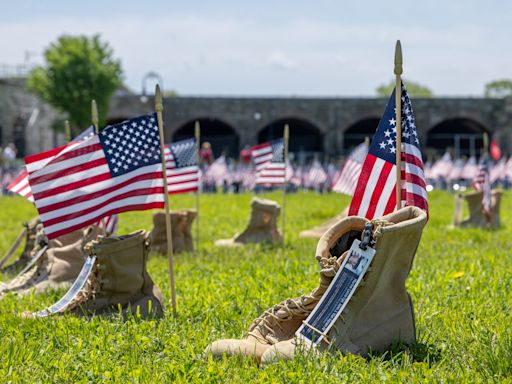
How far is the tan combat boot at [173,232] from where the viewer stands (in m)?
9.60

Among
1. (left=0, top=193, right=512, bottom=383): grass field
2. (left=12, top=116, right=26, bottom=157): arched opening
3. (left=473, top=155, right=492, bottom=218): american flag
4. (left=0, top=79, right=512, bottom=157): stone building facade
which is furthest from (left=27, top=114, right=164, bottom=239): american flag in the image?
(left=12, top=116, right=26, bottom=157): arched opening

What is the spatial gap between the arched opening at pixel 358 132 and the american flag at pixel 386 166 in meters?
46.1

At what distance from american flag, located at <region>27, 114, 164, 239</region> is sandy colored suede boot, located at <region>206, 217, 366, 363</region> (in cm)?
176

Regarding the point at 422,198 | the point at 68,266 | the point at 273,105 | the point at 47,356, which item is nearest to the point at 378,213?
the point at 422,198

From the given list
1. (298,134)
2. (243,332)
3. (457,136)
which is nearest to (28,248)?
(243,332)

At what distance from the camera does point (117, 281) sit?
17.8 feet

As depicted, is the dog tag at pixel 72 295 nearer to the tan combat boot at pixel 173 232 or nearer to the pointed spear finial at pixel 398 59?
the pointed spear finial at pixel 398 59

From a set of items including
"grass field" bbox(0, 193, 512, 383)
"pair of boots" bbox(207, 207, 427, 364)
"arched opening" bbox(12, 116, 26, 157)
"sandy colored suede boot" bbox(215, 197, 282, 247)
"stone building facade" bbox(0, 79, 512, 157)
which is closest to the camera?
"grass field" bbox(0, 193, 512, 383)

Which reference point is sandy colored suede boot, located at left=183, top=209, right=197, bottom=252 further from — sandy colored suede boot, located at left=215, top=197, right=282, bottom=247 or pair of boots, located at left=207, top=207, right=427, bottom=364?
pair of boots, located at left=207, top=207, right=427, bottom=364

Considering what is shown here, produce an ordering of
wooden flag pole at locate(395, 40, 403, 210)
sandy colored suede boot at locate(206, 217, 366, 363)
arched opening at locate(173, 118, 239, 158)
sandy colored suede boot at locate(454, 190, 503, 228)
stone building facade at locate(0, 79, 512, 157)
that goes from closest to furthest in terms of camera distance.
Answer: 1. sandy colored suede boot at locate(206, 217, 366, 363)
2. wooden flag pole at locate(395, 40, 403, 210)
3. sandy colored suede boot at locate(454, 190, 503, 228)
4. arched opening at locate(173, 118, 239, 158)
5. stone building facade at locate(0, 79, 512, 157)

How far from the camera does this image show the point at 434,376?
12.4 ft

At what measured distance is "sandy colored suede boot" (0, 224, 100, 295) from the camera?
7004 millimetres

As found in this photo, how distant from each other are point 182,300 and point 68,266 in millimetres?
1461

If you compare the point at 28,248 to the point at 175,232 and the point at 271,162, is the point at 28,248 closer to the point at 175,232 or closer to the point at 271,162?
the point at 175,232
